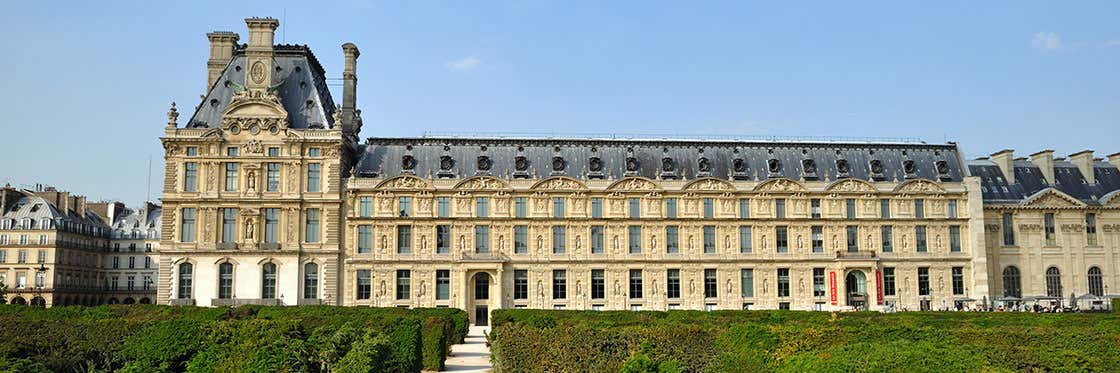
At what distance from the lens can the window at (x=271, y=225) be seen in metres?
67.6

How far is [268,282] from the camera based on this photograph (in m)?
67.2

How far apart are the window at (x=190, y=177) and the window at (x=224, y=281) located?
560 centimetres

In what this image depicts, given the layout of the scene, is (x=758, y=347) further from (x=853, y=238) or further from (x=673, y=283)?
(x=853, y=238)

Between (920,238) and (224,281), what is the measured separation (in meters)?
48.7

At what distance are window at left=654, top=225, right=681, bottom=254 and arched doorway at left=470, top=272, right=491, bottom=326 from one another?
12.7m

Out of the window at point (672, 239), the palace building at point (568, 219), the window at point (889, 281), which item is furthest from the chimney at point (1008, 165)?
the window at point (672, 239)

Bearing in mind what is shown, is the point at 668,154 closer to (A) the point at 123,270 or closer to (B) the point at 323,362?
(B) the point at 323,362

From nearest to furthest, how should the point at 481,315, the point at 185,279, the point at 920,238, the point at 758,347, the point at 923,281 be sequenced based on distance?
the point at 758,347 → the point at 185,279 → the point at 481,315 → the point at 923,281 → the point at 920,238

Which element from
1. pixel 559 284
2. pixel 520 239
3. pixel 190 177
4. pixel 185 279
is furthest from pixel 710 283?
pixel 190 177

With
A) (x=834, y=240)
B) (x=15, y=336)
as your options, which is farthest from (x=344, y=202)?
(x=15, y=336)

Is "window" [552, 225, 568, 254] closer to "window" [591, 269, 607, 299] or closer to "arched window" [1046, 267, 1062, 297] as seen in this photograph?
"window" [591, 269, 607, 299]

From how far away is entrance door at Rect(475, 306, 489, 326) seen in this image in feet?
226

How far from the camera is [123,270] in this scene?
103 meters

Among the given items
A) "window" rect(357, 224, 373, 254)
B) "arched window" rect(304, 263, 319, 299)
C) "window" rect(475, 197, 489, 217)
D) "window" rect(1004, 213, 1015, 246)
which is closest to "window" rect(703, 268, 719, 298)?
"window" rect(475, 197, 489, 217)
